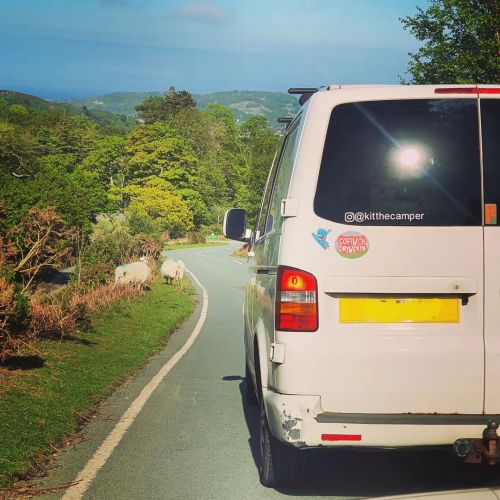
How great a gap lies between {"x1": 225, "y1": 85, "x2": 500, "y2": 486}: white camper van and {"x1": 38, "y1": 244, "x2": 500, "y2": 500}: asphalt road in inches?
41.3

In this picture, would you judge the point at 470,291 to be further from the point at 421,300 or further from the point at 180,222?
the point at 180,222

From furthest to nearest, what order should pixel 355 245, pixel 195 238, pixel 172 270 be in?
pixel 195 238 → pixel 172 270 → pixel 355 245

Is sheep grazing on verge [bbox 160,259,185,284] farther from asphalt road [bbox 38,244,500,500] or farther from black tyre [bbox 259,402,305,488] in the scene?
black tyre [bbox 259,402,305,488]

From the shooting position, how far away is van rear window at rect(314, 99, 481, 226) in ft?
14.3

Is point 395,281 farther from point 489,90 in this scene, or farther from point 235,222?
point 235,222

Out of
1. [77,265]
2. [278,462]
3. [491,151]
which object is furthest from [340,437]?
[77,265]

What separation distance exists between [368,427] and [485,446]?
2.07 feet

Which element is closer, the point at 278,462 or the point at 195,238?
the point at 278,462

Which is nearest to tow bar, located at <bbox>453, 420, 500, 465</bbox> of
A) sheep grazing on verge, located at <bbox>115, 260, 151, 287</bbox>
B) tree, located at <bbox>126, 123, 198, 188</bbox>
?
sheep grazing on verge, located at <bbox>115, 260, 151, 287</bbox>

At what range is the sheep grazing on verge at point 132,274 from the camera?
23.4m

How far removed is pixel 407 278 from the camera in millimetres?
4305

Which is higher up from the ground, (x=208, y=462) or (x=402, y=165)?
(x=402, y=165)

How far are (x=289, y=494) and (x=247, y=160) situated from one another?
126m

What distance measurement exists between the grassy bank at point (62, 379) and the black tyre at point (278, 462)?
5.84 feet
